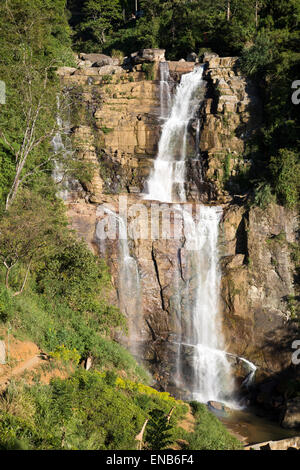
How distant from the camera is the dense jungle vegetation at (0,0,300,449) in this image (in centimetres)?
934

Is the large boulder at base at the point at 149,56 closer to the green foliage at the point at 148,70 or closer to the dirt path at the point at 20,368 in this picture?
the green foliage at the point at 148,70

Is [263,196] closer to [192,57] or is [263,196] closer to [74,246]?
[74,246]

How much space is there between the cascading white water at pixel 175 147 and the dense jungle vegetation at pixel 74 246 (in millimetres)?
3965

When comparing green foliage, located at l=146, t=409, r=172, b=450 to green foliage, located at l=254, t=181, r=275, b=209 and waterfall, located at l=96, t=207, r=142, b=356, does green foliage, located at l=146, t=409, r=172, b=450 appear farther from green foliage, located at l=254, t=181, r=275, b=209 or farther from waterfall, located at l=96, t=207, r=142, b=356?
green foliage, located at l=254, t=181, r=275, b=209

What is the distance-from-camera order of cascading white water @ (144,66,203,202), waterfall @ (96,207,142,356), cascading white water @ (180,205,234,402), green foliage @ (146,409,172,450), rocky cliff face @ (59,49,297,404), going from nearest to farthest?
green foliage @ (146,409,172,450), cascading white water @ (180,205,234,402), rocky cliff face @ (59,49,297,404), waterfall @ (96,207,142,356), cascading white water @ (144,66,203,202)

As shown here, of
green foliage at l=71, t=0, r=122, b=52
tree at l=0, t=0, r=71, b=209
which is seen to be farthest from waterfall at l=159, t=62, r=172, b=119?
green foliage at l=71, t=0, r=122, b=52

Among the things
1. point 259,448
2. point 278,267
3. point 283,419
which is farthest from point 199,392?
point 278,267

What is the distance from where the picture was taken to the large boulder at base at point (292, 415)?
14438mm

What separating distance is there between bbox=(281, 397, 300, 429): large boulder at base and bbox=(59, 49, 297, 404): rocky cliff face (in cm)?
229

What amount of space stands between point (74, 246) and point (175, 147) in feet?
36.2

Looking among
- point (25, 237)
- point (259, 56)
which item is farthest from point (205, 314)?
point (259, 56)

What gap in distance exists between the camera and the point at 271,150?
22625mm

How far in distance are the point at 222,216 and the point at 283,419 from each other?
10.1 m

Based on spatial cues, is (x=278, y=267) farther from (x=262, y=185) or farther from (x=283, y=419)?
(x=283, y=419)
